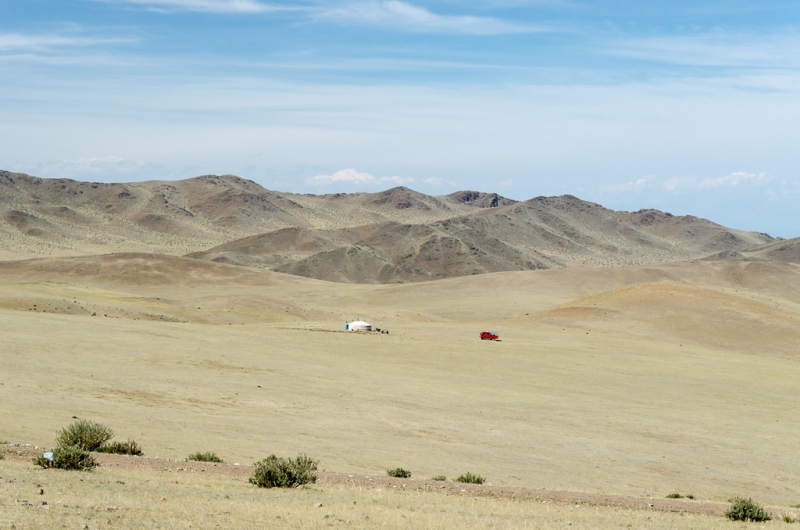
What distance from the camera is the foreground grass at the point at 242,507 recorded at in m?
12.0

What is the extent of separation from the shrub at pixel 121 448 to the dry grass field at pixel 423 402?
2.75 ft

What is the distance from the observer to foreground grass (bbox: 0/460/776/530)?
1205cm

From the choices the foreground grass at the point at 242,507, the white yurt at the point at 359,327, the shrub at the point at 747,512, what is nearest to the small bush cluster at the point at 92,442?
the foreground grass at the point at 242,507

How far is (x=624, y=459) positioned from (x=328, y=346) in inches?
968

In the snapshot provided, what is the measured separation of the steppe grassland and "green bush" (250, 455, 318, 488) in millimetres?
3605

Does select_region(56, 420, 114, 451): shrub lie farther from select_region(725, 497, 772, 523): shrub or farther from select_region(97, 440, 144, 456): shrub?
select_region(725, 497, 772, 523): shrub

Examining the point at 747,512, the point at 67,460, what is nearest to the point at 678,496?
the point at 747,512

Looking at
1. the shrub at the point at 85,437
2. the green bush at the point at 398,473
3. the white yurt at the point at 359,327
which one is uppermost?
the white yurt at the point at 359,327

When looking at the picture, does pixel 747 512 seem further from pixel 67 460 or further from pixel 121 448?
pixel 121 448

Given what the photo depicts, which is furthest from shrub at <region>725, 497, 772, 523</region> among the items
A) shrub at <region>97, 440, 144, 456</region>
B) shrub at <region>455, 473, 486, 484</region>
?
shrub at <region>97, 440, 144, 456</region>

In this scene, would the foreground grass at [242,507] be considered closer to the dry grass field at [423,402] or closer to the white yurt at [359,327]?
the dry grass field at [423,402]

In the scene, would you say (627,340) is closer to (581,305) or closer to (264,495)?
(581,305)

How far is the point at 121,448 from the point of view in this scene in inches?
723

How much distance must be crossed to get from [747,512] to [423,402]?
16853mm
